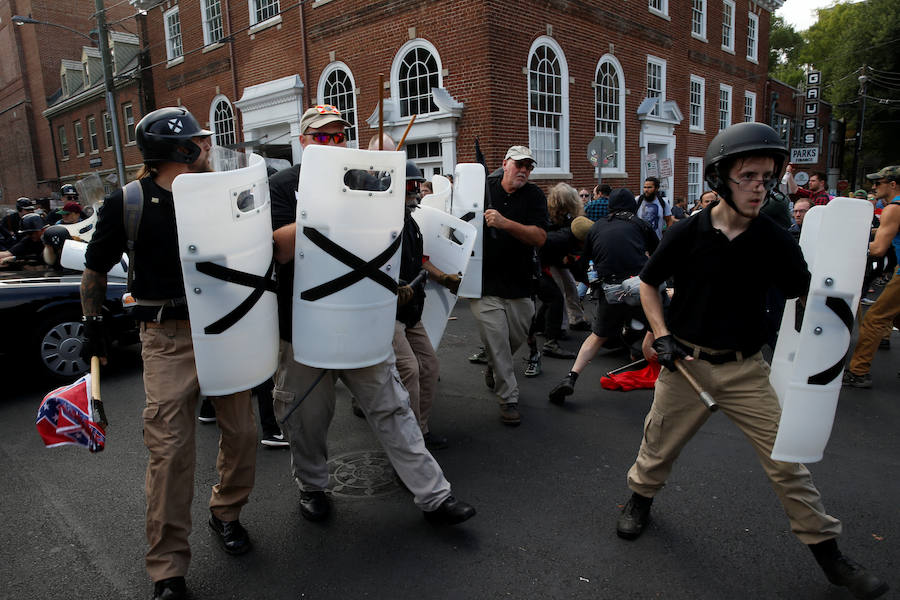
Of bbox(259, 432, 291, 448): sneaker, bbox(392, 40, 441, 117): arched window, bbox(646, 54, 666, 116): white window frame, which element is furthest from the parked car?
bbox(646, 54, 666, 116): white window frame

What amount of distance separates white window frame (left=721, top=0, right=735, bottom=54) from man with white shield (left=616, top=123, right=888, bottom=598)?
21.8m

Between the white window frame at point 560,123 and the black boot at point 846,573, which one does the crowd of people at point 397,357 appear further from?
the white window frame at point 560,123

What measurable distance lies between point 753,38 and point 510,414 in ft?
80.2

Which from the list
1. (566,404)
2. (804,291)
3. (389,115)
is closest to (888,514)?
(804,291)

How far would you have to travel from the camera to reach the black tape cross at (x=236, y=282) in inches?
87.7

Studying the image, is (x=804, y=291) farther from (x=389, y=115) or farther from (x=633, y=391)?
(x=389, y=115)

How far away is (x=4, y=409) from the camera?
17.1ft

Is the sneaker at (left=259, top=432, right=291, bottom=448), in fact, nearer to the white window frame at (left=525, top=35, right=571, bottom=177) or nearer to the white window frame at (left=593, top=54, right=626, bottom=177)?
the white window frame at (left=525, top=35, right=571, bottom=177)

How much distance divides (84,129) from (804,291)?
3267 centimetres

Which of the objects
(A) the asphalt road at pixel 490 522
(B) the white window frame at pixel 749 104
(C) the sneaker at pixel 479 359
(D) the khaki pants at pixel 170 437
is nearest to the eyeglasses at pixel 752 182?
(A) the asphalt road at pixel 490 522

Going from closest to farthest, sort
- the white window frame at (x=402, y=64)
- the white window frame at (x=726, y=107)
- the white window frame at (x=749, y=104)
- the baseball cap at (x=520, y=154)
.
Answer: the baseball cap at (x=520, y=154) < the white window frame at (x=402, y=64) < the white window frame at (x=726, y=107) < the white window frame at (x=749, y=104)

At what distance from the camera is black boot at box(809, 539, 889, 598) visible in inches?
88.4

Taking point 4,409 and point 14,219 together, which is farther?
point 14,219

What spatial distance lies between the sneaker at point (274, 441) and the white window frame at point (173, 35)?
740 inches
